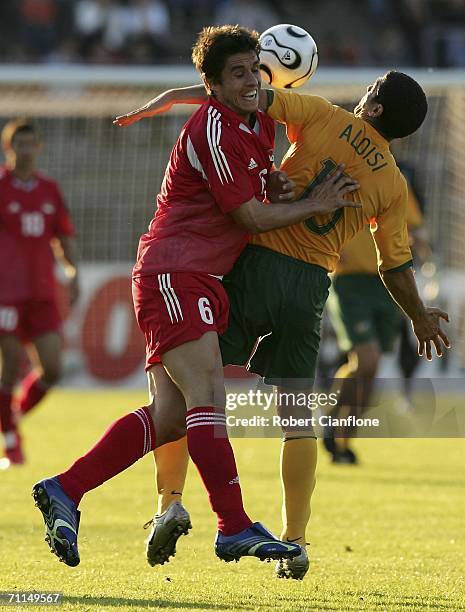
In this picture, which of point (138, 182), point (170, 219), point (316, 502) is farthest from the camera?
point (138, 182)

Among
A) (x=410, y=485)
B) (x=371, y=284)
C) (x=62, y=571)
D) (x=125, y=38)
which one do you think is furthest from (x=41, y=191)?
(x=125, y=38)

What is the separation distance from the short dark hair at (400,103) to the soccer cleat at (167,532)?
1761 mm

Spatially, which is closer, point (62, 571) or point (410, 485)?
point (62, 571)

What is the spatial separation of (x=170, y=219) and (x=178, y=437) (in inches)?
34.4

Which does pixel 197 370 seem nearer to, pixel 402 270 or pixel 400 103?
pixel 402 270

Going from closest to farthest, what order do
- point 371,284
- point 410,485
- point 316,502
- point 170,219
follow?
point 170,219 < point 316,502 < point 410,485 < point 371,284

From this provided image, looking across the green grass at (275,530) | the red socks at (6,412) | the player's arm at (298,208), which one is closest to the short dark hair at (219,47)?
the player's arm at (298,208)

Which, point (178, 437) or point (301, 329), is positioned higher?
point (301, 329)

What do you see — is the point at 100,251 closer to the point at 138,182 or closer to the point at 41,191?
the point at 138,182

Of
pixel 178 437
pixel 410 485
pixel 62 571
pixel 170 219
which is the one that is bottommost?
pixel 410 485

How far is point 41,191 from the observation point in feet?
33.8

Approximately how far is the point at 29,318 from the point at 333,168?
5.29 meters

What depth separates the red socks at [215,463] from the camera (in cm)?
508

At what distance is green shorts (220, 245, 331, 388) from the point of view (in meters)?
5.45
